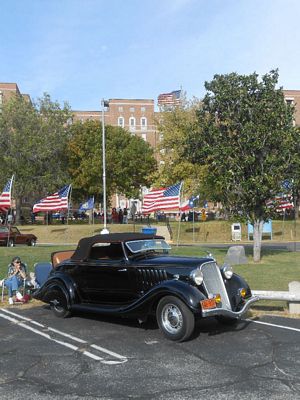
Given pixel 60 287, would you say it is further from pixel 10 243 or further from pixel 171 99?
pixel 171 99

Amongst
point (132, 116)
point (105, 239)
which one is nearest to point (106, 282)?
point (105, 239)

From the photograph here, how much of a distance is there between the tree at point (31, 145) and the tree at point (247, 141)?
27.7 m

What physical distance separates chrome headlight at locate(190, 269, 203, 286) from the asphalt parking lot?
87 cm

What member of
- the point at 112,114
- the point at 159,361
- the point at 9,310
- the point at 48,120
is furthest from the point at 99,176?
the point at 112,114

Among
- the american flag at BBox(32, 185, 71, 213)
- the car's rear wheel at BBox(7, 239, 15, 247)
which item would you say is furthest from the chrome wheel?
the car's rear wheel at BBox(7, 239, 15, 247)

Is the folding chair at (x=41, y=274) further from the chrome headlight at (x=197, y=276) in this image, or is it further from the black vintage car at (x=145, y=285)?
the chrome headlight at (x=197, y=276)

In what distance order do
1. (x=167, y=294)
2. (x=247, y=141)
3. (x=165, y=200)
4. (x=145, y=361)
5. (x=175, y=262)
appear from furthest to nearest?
1. (x=165, y=200)
2. (x=247, y=141)
3. (x=175, y=262)
4. (x=167, y=294)
5. (x=145, y=361)

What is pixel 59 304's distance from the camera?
9203mm

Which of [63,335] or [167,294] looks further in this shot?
[63,335]

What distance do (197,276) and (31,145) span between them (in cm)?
3862

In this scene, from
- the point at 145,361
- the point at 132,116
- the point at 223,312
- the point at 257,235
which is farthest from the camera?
the point at 132,116

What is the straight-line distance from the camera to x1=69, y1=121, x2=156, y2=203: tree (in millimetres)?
50219

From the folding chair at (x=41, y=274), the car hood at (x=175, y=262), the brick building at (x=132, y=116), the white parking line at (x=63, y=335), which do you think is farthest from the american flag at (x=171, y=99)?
the brick building at (x=132, y=116)

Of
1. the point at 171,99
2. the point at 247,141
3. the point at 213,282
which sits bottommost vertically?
the point at 213,282
